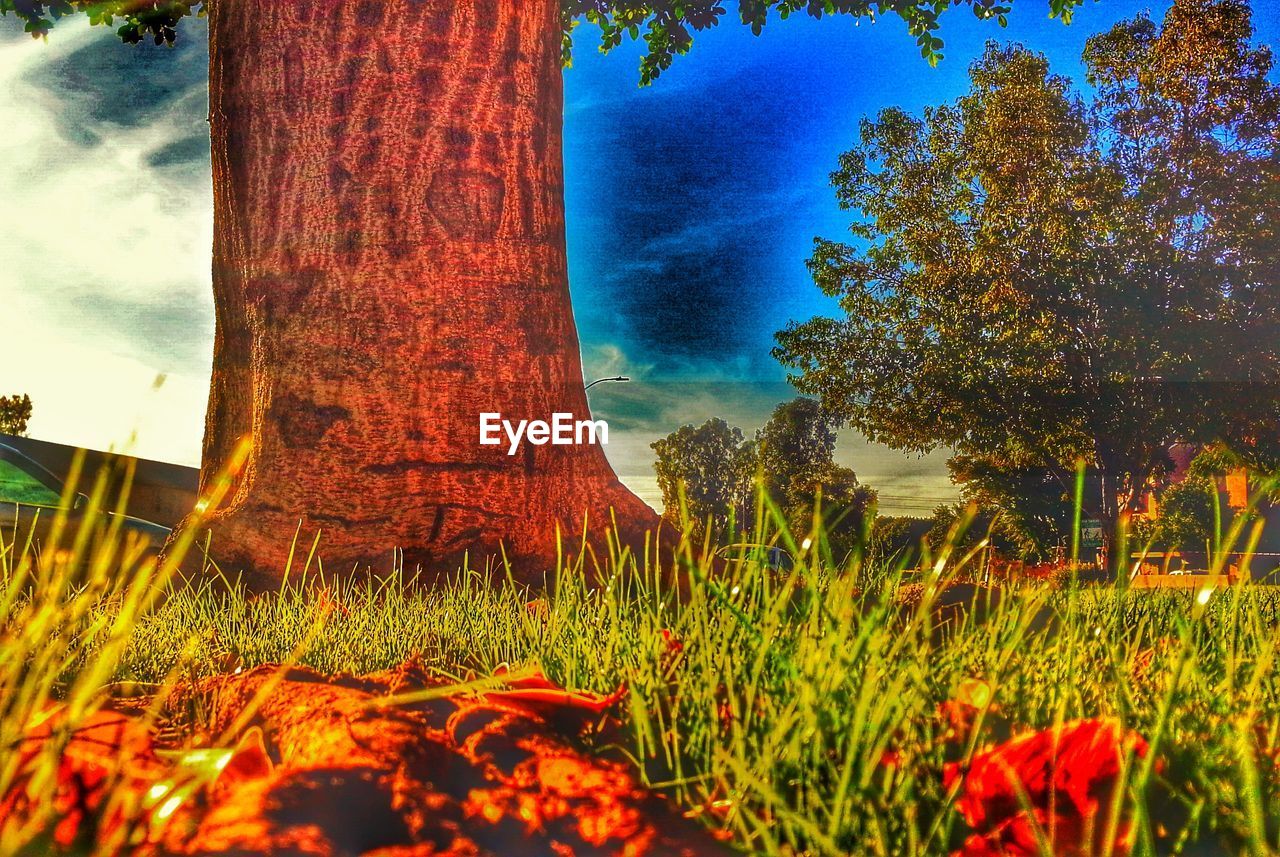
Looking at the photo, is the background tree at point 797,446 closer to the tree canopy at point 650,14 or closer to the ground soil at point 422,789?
the tree canopy at point 650,14

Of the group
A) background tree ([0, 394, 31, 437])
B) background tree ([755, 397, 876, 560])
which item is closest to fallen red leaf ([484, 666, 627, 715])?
background tree ([0, 394, 31, 437])

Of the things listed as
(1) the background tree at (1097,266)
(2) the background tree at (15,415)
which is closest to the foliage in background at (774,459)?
(1) the background tree at (1097,266)

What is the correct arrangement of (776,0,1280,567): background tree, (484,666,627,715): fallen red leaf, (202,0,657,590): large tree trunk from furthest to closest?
(776,0,1280,567): background tree → (202,0,657,590): large tree trunk → (484,666,627,715): fallen red leaf

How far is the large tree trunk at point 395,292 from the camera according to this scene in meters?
4.61

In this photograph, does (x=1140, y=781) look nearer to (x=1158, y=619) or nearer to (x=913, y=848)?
(x=913, y=848)

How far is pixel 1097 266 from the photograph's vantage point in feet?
60.1

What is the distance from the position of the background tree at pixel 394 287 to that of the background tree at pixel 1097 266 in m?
15.4

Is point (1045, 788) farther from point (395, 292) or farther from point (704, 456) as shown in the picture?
point (704, 456)

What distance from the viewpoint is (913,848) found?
5.17ft

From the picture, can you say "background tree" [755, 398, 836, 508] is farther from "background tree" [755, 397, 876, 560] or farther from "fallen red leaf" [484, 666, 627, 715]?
"fallen red leaf" [484, 666, 627, 715]

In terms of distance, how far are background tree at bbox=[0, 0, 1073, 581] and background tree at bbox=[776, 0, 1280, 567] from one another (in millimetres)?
15437

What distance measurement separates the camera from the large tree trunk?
4.61 meters
